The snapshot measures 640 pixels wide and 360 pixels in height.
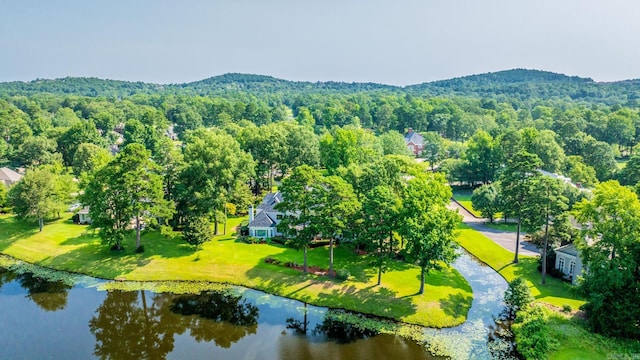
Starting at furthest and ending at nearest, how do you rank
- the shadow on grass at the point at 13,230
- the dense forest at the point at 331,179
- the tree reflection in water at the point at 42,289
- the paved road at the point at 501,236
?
the shadow on grass at the point at 13,230
the paved road at the point at 501,236
the dense forest at the point at 331,179
the tree reflection in water at the point at 42,289

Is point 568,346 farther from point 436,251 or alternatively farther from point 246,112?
point 246,112

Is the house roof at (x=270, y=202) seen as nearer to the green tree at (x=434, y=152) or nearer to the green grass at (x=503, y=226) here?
the green grass at (x=503, y=226)

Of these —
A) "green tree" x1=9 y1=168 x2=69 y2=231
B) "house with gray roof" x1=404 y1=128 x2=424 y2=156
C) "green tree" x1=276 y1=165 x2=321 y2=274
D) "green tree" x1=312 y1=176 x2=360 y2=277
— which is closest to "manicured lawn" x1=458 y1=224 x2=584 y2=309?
"green tree" x1=312 y1=176 x2=360 y2=277

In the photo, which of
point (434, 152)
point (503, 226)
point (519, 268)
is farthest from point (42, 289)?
point (434, 152)

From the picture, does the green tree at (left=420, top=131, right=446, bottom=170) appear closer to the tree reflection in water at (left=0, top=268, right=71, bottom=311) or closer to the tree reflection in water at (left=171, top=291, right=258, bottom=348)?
the tree reflection in water at (left=171, top=291, right=258, bottom=348)

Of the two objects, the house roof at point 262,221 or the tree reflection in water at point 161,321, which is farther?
the house roof at point 262,221

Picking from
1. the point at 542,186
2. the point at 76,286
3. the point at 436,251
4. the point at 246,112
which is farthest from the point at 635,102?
the point at 76,286

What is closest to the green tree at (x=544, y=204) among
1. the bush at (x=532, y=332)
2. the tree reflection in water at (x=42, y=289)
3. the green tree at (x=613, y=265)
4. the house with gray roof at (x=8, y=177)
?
the green tree at (x=613, y=265)
